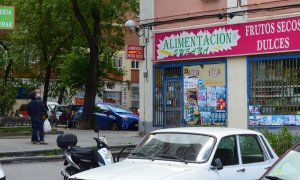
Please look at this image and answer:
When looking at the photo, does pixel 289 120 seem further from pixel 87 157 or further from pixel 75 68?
pixel 75 68

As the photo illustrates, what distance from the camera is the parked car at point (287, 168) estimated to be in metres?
5.51

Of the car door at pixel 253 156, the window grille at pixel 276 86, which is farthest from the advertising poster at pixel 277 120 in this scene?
the car door at pixel 253 156

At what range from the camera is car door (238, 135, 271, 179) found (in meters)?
7.61

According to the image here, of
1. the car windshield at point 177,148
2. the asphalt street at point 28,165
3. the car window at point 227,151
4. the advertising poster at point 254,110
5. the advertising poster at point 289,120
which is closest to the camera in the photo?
the car windshield at point 177,148

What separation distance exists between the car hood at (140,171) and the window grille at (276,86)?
36.8 feet

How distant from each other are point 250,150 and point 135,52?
13.8 metres

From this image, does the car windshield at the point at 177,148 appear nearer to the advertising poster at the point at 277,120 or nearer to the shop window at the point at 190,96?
the advertising poster at the point at 277,120

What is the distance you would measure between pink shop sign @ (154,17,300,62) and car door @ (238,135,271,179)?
9.78 metres

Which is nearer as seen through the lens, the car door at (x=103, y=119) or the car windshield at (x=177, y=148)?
the car windshield at (x=177, y=148)

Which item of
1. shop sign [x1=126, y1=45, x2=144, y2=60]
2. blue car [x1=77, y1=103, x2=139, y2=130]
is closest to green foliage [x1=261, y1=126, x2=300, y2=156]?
shop sign [x1=126, y1=45, x2=144, y2=60]

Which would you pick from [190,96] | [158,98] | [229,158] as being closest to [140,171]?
[229,158]

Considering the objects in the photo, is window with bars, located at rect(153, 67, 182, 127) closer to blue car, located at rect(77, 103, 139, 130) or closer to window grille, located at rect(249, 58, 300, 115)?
window grille, located at rect(249, 58, 300, 115)

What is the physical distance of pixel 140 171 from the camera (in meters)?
6.69

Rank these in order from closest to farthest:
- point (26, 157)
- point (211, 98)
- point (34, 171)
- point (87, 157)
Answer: point (87, 157) < point (34, 171) < point (26, 157) < point (211, 98)
